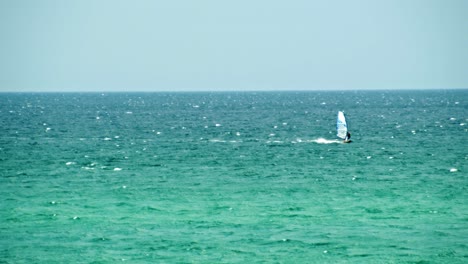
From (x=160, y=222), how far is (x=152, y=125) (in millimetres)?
96367

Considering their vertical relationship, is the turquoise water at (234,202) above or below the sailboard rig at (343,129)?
below

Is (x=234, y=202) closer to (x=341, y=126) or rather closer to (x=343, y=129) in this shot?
(x=341, y=126)

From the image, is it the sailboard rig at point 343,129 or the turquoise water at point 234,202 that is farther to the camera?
the sailboard rig at point 343,129

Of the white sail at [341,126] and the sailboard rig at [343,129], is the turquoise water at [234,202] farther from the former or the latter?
the white sail at [341,126]

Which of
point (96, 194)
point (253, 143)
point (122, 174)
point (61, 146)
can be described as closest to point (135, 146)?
point (61, 146)

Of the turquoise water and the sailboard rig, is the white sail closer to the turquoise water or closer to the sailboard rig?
the sailboard rig

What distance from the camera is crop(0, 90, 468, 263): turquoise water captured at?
38938mm

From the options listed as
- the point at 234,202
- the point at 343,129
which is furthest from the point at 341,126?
the point at 234,202

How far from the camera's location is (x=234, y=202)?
172 ft

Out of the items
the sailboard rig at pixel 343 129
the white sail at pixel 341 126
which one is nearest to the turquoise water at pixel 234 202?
the sailboard rig at pixel 343 129

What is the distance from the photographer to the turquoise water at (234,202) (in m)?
38.9

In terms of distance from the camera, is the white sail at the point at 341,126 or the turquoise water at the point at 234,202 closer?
the turquoise water at the point at 234,202

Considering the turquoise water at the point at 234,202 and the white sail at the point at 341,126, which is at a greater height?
the white sail at the point at 341,126

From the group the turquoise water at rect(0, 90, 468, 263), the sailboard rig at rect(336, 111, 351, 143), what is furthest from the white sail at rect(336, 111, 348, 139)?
the turquoise water at rect(0, 90, 468, 263)
